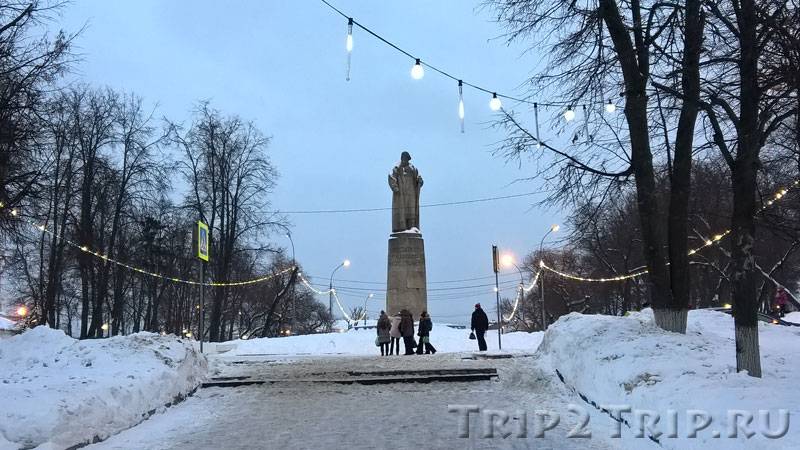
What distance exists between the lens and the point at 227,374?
15500mm

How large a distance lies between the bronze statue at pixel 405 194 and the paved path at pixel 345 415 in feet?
54.9

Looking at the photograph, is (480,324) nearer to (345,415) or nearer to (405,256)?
(405,256)

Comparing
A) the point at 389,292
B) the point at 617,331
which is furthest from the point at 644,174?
the point at 389,292

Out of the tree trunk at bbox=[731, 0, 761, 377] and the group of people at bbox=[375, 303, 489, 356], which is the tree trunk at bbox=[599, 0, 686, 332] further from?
the group of people at bbox=[375, 303, 489, 356]

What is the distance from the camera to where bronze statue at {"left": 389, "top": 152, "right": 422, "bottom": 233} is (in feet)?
106

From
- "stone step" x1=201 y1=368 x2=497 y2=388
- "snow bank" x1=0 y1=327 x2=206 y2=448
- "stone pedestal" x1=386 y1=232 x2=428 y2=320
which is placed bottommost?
"stone step" x1=201 y1=368 x2=497 y2=388

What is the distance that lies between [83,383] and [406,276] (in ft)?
72.2

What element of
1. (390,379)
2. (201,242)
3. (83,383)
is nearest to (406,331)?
(201,242)

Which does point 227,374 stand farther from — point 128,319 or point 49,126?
point 128,319

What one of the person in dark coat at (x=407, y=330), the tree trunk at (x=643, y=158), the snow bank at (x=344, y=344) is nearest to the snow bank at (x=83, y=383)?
the person in dark coat at (x=407, y=330)

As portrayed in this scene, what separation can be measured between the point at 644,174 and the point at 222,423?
9.25 meters

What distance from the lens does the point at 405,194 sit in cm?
3250

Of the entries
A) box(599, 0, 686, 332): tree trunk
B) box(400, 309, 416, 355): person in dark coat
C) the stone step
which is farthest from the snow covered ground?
box(400, 309, 416, 355): person in dark coat

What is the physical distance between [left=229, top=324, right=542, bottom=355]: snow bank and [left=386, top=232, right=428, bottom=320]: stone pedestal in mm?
1823
